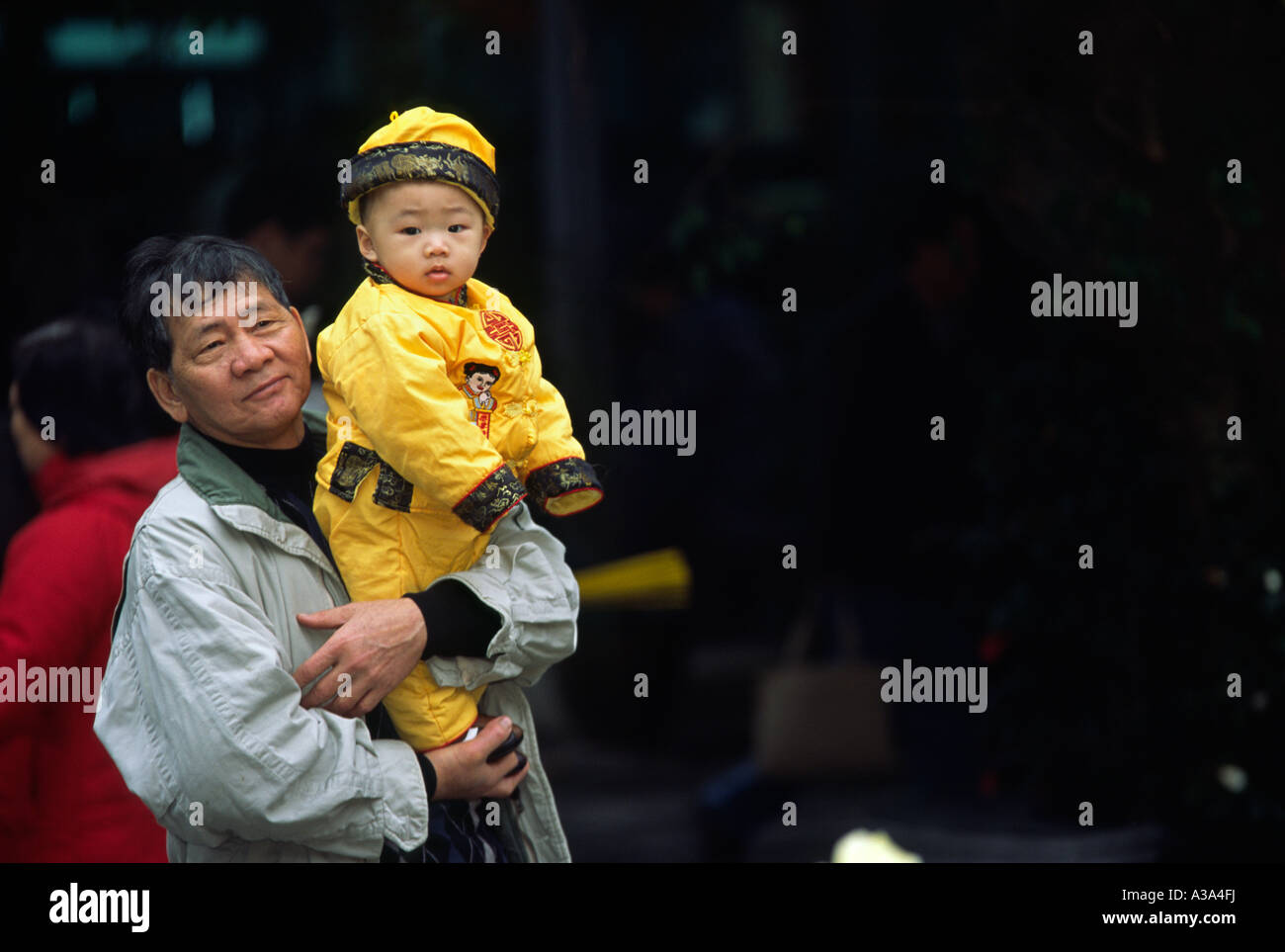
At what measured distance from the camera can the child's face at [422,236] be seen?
2.30 meters

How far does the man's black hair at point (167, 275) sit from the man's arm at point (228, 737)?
0.32 m

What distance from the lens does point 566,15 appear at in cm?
625

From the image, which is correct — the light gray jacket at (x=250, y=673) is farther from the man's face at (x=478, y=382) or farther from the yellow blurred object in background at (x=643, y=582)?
the yellow blurred object in background at (x=643, y=582)

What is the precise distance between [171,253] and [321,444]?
0.36 meters

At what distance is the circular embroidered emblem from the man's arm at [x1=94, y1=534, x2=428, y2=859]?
507 millimetres

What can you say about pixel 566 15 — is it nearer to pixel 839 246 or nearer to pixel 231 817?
pixel 839 246

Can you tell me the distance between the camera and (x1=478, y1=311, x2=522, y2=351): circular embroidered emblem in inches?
92.8

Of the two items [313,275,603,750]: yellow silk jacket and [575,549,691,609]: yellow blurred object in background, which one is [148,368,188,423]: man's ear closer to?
[313,275,603,750]: yellow silk jacket

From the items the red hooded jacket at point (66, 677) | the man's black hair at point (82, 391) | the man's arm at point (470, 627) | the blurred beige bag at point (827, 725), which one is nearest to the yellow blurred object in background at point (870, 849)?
the blurred beige bag at point (827, 725)

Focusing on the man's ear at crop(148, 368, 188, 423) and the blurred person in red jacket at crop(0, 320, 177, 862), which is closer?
the man's ear at crop(148, 368, 188, 423)

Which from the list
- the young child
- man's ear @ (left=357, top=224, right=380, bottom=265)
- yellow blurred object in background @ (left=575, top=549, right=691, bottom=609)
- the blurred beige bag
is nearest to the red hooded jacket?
the young child

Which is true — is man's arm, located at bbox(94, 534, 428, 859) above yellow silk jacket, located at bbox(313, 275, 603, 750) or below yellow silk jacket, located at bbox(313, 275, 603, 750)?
below
